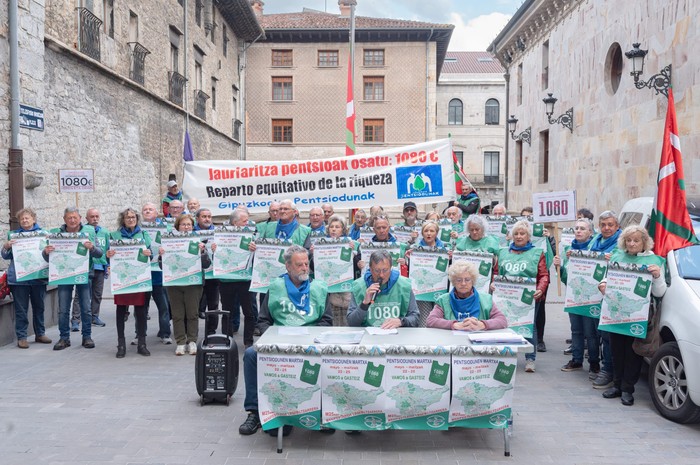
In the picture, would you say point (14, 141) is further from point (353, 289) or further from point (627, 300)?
point (627, 300)

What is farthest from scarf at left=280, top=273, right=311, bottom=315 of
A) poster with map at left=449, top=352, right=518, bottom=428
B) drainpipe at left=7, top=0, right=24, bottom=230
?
drainpipe at left=7, top=0, right=24, bottom=230

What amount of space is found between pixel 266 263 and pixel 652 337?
14.4ft

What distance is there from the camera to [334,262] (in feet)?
25.6

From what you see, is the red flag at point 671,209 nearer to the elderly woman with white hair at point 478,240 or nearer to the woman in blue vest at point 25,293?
the elderly woman with white hair at point 478,240

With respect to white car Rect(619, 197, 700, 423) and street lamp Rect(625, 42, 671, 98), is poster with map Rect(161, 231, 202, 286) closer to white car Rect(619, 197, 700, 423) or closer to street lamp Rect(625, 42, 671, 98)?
white car Rect(619, 197, 700, 423)

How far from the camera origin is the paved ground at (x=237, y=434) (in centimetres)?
505

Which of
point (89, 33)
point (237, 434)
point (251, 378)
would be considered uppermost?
point (89, 33)

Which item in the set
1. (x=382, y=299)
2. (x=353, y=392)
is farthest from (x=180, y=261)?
(x=353, y=392)

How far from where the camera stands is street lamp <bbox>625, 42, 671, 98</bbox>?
13.7 meters

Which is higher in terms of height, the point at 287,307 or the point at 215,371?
the point at 287,307

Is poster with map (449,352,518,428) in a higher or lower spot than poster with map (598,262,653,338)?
lower

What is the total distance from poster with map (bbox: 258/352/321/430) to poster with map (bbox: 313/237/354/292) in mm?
2756

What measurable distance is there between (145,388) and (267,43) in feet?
123

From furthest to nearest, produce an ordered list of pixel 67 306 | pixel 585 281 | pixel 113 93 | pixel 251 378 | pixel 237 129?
1. pixel 237 129
2. pixel 113 93
3. pixel 67 306
4. pixel 585 281
5. pixel 251 378
